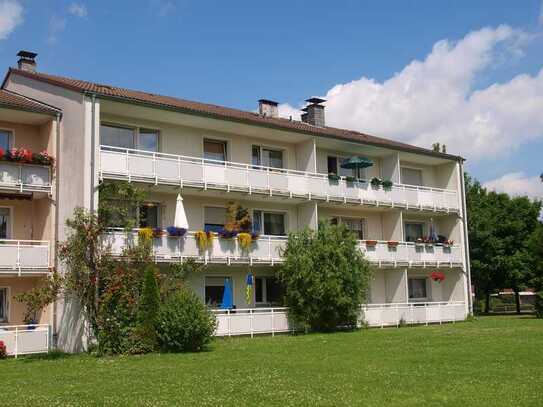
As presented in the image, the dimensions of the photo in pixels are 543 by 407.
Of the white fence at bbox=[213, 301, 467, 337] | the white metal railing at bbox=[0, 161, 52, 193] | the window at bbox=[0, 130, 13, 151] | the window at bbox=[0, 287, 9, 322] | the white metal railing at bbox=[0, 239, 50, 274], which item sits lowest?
the white fence at bbox=[213, 301, 467, 337]

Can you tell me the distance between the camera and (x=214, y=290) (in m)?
28.4

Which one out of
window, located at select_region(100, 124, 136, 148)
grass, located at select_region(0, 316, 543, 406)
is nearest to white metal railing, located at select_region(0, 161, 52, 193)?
window, located at select_region(100, 124, 136, 148)

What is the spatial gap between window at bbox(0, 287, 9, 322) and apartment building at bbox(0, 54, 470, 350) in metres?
2.13

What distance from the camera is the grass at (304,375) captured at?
1166 centimetres

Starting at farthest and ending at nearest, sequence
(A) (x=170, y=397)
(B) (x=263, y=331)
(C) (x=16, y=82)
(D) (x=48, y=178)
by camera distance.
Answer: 1. (C) (x=16, y=82)
2. (B) (x=263, y=331)
3. (D) (x=48, y=178)
4. (A) (x=170, y=397)

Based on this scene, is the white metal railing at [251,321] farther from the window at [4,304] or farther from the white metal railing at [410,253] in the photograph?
the window at [4,304]

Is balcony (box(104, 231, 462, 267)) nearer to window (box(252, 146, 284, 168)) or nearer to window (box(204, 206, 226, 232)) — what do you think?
window (box(204, 206, 226, 232))

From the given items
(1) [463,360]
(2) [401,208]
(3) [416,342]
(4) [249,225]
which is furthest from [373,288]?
(1) [463,360]

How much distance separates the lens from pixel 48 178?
80.3 ft

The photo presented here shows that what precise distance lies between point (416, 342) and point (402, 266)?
11610 millimetres

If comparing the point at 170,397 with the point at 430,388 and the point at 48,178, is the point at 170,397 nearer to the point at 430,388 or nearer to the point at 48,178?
the point at 430,388

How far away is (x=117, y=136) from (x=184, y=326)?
31.1ft

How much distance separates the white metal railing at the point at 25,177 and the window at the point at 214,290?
752cm

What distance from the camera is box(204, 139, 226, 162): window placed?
2955 centimetres
